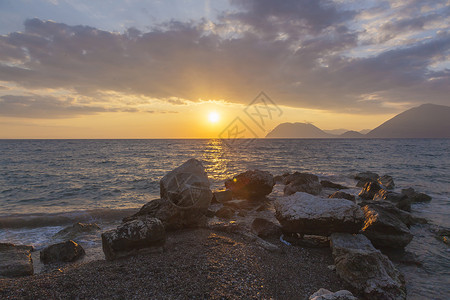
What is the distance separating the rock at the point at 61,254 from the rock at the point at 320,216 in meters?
7.56

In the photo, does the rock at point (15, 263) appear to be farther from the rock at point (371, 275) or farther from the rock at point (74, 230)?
the rock at point (371, 275)

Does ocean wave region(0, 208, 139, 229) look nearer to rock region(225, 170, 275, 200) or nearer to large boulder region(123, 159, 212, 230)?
large boulder region(123, 159, 212, 230)

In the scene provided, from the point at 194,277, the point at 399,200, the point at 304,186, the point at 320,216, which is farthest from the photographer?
the point at 304,186

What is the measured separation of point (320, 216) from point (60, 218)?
13.3m

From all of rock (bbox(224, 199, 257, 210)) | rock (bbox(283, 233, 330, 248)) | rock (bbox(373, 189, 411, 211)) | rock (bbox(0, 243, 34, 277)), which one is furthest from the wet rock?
rock (bbox(0, 243, 34, 277))

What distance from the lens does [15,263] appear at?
7465mm

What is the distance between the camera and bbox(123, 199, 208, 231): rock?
34.2ft

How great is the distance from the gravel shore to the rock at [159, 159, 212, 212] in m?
2.52

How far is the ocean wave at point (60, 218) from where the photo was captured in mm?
12797

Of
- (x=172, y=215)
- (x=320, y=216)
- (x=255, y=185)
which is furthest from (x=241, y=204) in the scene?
(x=320, y=216)

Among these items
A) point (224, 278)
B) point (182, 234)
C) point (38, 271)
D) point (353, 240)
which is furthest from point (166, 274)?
point (353, 240)

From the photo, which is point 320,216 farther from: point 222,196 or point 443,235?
point 222,196

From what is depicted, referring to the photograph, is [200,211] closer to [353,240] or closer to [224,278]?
[224,278]

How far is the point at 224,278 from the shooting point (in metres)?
6.12
